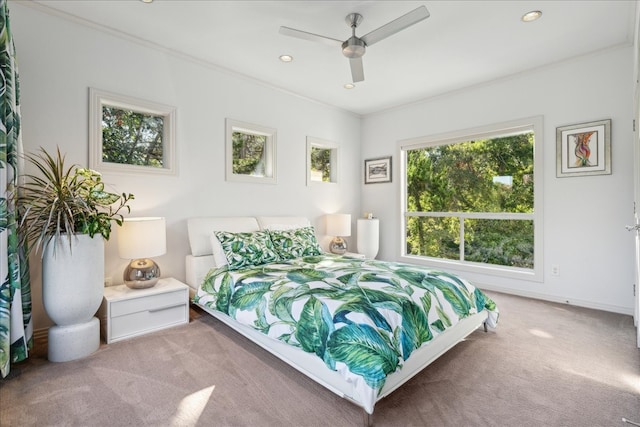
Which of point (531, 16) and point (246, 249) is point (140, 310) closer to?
point (246, 249)

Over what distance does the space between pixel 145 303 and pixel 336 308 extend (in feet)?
6.21

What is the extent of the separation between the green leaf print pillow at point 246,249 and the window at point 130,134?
3.61ft

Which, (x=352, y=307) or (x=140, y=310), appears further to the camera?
(x=140, y=310)

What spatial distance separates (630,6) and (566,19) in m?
0.43

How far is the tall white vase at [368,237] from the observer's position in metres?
5.07

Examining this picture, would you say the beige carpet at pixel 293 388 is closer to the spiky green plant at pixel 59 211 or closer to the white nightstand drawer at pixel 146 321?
the white nightstand drawer at pixel 146 321

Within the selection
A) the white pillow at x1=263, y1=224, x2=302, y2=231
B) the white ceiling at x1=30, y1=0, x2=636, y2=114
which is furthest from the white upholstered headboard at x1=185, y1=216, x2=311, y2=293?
the white ceiling at x1=30, y1=0, x2=636, y2=114

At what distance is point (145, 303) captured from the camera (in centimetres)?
275

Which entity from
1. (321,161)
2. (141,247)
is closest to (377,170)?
(321,161)

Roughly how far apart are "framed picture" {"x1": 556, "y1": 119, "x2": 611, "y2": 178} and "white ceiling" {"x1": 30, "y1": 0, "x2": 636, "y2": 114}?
83cm

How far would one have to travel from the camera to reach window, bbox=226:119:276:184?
3965mm

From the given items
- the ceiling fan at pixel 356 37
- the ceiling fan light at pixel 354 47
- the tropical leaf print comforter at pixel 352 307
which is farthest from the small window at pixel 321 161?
the tropical leaf print comforter at pixel 352 307

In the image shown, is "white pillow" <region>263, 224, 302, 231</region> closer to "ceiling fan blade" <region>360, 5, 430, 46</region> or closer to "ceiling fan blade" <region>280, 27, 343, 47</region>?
"ceiling fan blade" <region>280, 27, 343, 47</region>

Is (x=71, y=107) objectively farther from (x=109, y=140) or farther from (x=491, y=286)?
(x=491, y=286)
